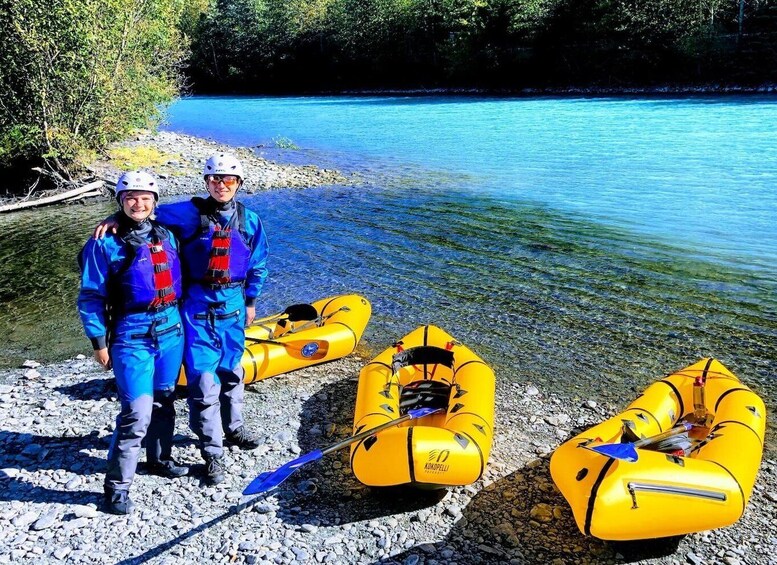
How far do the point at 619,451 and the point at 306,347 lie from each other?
326 centimetres

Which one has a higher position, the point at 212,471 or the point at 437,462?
the point at 437,462

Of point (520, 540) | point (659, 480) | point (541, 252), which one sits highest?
point (541, 252)

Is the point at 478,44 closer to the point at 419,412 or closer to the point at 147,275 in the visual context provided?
the point at 419,412

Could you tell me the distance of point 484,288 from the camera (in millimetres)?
8406

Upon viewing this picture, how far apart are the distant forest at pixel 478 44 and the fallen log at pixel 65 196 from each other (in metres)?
23.3

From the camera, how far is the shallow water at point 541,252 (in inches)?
264

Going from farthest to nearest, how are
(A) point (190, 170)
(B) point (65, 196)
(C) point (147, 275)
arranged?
(A) point (190, 170)
(B) point (65, 196)
(C) point (147, 275)

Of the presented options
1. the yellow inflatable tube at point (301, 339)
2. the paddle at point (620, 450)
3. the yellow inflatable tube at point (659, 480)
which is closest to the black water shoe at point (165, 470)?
the yellow inflatable tube at point (301, 339)

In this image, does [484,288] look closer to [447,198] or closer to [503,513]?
[503,513]

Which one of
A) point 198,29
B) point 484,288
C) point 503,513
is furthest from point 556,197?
point 198,29

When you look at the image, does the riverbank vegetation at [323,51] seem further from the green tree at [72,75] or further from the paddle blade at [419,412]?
the paddle blade at [419,412]

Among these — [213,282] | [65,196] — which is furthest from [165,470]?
[65,196]

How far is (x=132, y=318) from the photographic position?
146 inches

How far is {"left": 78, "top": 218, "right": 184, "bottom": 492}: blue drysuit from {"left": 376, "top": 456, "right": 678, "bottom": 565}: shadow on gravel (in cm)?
170
